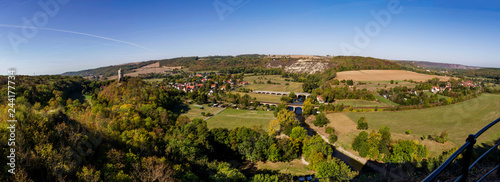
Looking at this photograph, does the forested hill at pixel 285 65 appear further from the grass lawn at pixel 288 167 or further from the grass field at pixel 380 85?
the grass lawn at pixel 288 167

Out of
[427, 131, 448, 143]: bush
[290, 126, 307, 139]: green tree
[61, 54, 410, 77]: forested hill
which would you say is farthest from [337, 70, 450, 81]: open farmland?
[290, 126, 307, 139]: green tree

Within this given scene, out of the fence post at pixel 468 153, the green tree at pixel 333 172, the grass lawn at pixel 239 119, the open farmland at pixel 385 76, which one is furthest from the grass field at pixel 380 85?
the fence post at pixel 468 153

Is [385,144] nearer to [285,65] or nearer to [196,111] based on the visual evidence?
[196,111]

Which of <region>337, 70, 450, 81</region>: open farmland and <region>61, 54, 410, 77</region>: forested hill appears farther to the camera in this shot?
<region>61, 54, 410, 77</region>: forested hill

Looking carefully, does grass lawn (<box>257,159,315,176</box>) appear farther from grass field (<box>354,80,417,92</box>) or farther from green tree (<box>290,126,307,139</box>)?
grass field (<box>354,80,417,92</box>)

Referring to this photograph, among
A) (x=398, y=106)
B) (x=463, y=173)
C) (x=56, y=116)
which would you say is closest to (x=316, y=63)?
(x=398, y=106)

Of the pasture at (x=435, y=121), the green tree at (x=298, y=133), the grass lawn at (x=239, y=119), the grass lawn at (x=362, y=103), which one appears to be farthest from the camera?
the grass lawn at (x=362, y=103)

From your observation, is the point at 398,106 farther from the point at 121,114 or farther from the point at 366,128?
the point at 121,114
